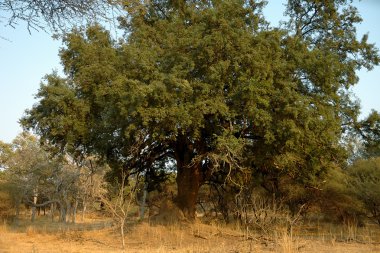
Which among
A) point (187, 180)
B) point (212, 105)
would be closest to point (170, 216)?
point (187, 180)

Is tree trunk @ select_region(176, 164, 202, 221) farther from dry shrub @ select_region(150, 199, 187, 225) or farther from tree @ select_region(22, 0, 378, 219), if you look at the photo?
tree @ select_region(22, 0, 378, 219)

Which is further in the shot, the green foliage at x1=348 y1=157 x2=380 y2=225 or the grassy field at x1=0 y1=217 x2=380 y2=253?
the green foliage at x1=348 y1=157 x2=380 y2=225

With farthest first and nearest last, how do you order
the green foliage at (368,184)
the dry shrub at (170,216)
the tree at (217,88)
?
1. the green foliage at (368,184)
2. the dry shrub at (170,216)
3. the tree at (217,88)

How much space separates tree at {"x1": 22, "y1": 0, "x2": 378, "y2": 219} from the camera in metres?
13.4

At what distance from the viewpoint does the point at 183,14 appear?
56.0 ft

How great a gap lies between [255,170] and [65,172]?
2298 centimetres

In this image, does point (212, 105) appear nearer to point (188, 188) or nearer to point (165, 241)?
point (165, 241)

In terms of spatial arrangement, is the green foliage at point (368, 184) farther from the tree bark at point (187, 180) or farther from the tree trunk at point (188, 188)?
the tree trunk at point (188, 188)

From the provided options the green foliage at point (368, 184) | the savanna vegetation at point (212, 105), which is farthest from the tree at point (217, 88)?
the green foliage at point (368, 184)

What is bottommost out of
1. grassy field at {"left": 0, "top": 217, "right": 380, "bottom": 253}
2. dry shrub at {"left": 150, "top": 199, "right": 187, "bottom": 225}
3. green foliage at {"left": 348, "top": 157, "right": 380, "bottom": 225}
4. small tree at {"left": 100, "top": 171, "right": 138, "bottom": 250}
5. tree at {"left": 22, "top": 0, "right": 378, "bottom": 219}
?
grassy field at {"left": 0, "top": 217, "right": 380, "bottom": 253}

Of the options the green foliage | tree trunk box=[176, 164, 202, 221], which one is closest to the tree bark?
tree trunk box=[176, 164, 202, 221]

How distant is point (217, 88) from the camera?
1407 centimetres

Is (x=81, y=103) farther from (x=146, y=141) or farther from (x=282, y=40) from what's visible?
(x=282, y=40)

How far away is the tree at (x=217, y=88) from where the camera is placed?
43.8 ft
